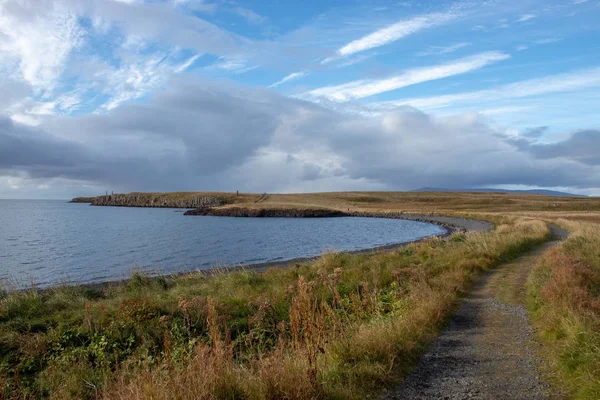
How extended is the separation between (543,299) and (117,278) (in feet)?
77.9

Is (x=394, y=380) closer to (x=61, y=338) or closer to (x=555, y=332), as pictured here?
(x=555, y=332)

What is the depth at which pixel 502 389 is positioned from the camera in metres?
5.92

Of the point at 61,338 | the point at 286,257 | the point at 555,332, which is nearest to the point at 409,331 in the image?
the point at 555,332

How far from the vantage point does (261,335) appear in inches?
361

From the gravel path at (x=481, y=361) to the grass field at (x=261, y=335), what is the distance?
1.01 feet

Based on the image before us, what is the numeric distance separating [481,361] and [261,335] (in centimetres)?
443

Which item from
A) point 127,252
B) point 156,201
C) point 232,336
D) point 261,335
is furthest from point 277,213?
point 261,335

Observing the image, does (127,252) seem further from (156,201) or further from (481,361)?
(156,201)

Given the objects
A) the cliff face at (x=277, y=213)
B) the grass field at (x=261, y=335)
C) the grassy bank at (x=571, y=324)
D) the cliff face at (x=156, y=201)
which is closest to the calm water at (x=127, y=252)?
the grass field at (x=261, y=335)

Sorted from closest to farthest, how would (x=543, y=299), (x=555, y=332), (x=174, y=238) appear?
(x=555, y=332), (x=543, y=299), (x=174, y=238)

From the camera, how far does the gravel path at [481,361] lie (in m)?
5.87

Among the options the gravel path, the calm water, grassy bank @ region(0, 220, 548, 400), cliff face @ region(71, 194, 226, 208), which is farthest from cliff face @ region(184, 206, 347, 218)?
the gravel path

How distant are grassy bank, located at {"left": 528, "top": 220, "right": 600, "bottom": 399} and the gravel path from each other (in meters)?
0.34

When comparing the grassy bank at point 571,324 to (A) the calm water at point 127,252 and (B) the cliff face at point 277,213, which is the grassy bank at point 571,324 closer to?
(A) the calm water at point 127,252
